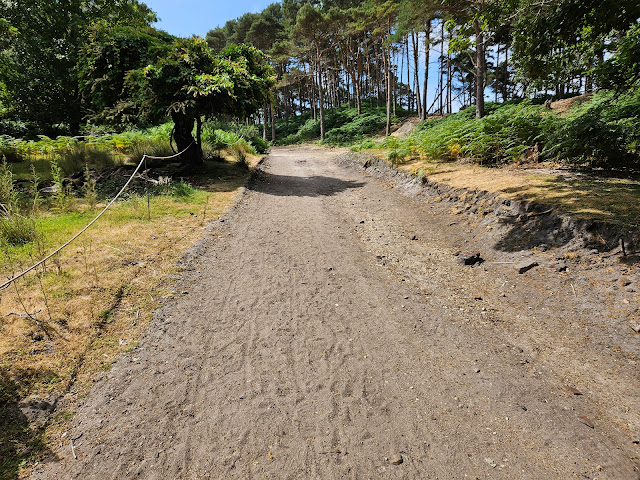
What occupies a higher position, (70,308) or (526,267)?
(70,308)

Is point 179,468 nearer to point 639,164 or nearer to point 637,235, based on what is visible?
point 637,235

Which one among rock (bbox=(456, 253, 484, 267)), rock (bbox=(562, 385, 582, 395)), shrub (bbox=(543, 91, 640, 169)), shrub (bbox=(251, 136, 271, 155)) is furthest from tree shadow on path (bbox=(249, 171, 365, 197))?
shrub (bbox=(251, 136, 271, 155))

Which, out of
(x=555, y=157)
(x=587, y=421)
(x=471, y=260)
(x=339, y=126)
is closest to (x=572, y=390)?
(x=587, y=421)

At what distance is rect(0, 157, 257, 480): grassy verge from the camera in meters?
2.31

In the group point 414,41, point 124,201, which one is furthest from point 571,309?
point 414,41

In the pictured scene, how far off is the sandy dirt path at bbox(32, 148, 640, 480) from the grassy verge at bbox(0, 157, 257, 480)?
223mm

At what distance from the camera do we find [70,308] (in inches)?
135

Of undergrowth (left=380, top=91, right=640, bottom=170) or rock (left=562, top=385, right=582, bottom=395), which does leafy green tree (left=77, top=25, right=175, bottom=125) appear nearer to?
undergrowth (left=380, top=91, right=640, bottom=170)

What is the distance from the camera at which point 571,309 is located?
11.7 feet

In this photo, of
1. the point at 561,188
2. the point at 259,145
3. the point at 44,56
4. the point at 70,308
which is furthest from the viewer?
the point at 259,145

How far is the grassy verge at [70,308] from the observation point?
7.58ft

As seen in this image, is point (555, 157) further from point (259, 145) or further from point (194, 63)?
point (259, 145)

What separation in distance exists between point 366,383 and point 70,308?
3118 millimetres

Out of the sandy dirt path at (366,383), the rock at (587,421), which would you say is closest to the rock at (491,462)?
the sandy dirt path at (366,383)
